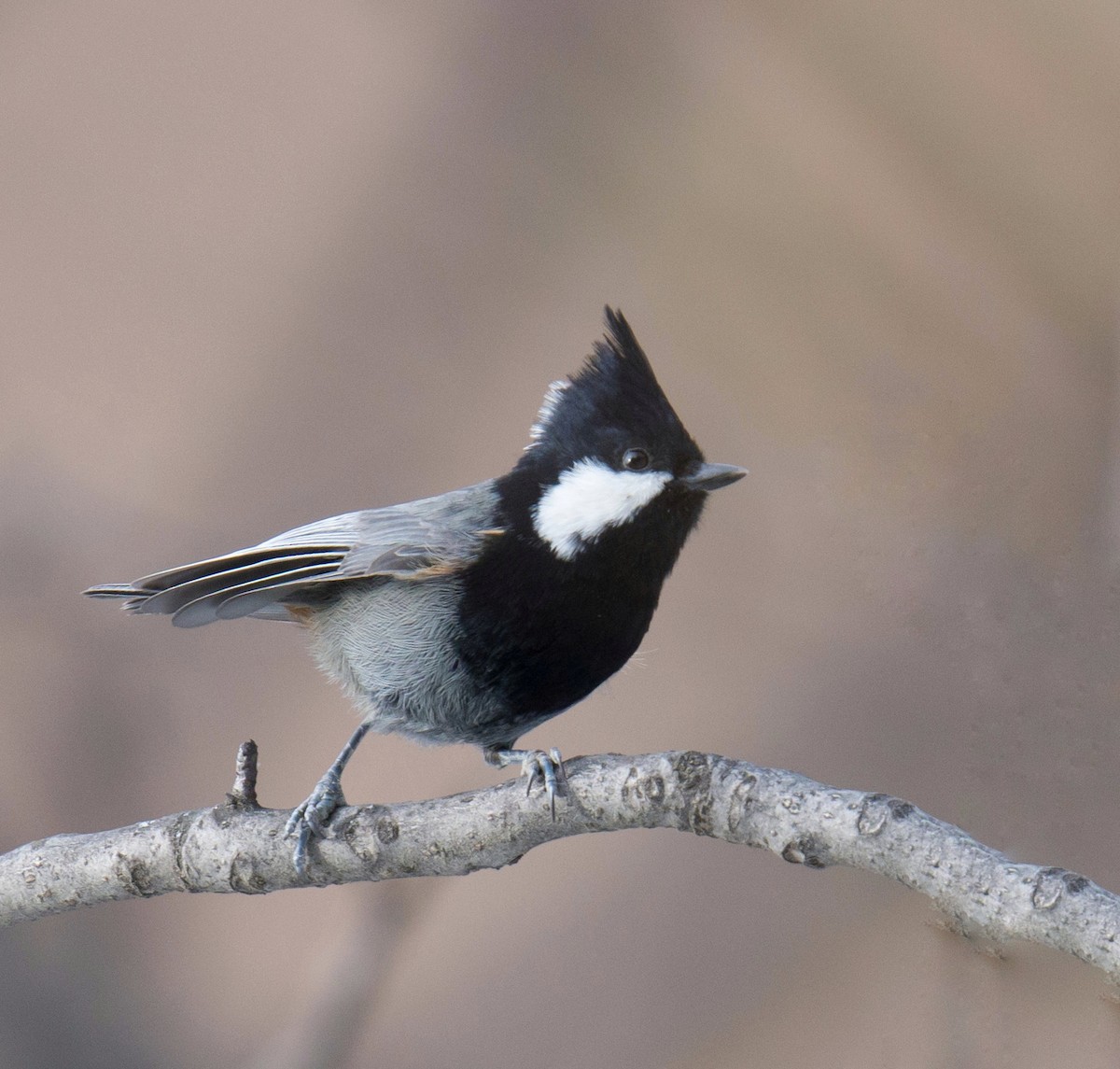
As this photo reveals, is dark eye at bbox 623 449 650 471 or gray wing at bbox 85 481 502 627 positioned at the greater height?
dark eye at bbox 623 449 650 471

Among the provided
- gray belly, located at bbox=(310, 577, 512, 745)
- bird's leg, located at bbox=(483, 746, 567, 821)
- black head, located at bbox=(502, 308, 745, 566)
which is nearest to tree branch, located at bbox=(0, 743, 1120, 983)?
bird's leg, located at bbox=(483, 746, 567, 821)

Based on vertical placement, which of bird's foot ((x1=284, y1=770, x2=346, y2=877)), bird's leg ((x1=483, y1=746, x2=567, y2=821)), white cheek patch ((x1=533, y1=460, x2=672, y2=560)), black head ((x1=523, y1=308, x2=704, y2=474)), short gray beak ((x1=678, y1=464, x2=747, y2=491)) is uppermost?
black head ((x1=523, y1=308, x2=704, y2=474))

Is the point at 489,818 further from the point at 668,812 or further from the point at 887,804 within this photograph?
the point at 887,804

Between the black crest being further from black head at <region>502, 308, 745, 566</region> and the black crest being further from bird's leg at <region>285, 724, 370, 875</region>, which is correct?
bird's leg at <region>285, 724, 370, 875</region>

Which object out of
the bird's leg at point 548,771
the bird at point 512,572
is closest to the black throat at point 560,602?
the bird at point 512,572

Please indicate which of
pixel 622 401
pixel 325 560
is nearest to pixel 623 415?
pixel 622 401

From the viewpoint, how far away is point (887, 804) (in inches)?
22.8

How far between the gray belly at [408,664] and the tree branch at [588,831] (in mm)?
121

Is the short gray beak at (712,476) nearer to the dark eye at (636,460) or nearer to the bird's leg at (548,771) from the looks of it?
the dark eye at (636,460)

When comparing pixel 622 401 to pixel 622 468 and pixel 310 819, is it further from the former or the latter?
pixel 310 819

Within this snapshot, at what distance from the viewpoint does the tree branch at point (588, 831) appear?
52 centimetres

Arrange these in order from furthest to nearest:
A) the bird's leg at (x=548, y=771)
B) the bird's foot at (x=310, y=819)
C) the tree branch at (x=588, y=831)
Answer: the bird's foot at (x=310, y=819)
the bird's leg at (x=548, y=771)
the tree branch at (x=588, y=831)

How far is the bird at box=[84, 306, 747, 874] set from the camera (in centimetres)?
86

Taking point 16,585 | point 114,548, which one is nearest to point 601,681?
point 114,548
